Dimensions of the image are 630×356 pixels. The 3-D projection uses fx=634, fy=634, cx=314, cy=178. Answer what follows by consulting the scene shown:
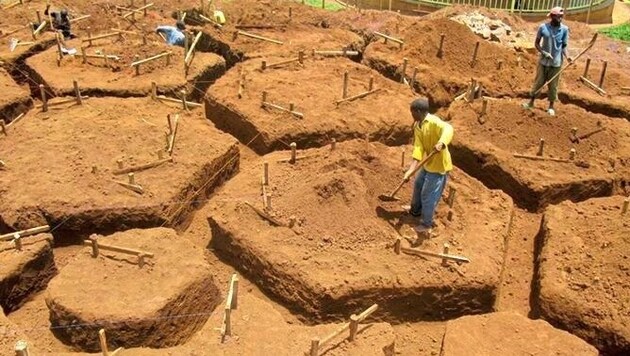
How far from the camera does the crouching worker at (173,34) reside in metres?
13.7

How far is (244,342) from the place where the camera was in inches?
243

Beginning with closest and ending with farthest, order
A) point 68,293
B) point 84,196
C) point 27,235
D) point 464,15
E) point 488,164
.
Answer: point 68,293, point 27,235, point 84,196, point 488,164, point 464,15

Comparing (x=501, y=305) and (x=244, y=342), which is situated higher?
(x=244, y=342)

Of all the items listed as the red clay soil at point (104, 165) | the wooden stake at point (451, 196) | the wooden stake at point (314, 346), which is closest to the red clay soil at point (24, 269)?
the red clay soil at point (104, 165)

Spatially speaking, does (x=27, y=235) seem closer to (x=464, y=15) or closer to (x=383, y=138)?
(x=383, y=138)

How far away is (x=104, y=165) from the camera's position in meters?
8.88

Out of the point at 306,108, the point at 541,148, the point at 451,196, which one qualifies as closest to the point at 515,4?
the point at 541,148

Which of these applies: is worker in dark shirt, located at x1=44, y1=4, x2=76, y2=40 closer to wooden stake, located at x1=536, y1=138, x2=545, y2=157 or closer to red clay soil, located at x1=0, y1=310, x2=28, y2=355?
red clay soil, located at x1=0, y1=310, x2=28, y2=355

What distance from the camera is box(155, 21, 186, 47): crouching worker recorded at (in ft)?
44.9

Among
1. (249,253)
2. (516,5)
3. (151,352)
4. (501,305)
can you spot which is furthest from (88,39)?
(516,5)

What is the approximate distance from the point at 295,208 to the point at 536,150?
436 cm

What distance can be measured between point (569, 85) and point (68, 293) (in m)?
10.3

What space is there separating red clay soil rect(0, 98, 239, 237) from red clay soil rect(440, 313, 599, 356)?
397cm

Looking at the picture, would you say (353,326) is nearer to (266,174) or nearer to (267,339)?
(267,339)
